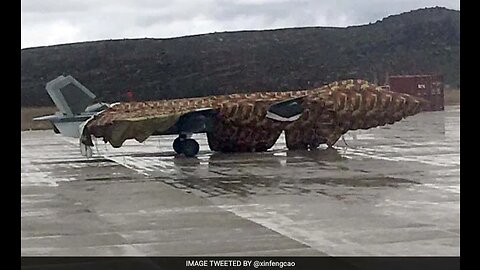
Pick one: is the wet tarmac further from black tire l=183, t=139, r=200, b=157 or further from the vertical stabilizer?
the vertical stabilizer

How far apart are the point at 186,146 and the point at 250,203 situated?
833 centimetres

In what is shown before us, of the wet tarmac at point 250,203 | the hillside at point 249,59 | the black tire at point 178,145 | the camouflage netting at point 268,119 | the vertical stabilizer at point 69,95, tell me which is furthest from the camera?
the vertical stabilizer at point 69,95

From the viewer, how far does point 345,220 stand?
350 inches

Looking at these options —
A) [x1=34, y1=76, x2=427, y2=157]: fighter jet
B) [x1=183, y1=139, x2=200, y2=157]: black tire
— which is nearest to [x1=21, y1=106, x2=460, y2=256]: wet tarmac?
[x1=183, y1=139, x2=200, y2=157]: black tire

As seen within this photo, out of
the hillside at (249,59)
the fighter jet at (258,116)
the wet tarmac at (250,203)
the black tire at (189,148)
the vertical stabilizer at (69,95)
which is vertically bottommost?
the wet tarmac at (250,203)

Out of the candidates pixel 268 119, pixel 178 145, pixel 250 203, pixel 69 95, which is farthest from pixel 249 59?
pixel 250 203

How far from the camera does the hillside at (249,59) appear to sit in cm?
1608

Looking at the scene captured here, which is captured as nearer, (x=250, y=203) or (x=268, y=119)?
(x=250, y=203)

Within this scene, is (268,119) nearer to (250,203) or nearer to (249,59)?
(249,59)

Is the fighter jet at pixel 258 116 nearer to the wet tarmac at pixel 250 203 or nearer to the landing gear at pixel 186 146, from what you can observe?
the landing gear at pixel 186 146

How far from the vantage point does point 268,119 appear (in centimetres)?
1853

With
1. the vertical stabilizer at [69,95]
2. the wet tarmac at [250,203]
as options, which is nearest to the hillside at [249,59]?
the vertical stabilizer at [69,95]
